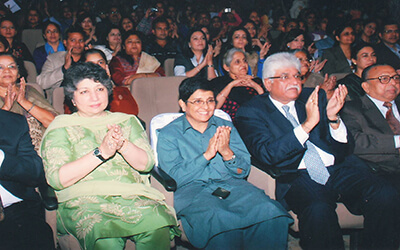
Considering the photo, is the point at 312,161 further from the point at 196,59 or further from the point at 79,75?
the point at 196,59

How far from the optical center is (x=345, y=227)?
2367mm

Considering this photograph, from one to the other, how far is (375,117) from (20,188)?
2501mm

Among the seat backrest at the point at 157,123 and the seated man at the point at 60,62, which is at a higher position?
the seated man at the point at 60,62

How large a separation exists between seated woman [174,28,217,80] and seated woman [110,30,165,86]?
26 cm

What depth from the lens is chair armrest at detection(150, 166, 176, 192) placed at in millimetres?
2078

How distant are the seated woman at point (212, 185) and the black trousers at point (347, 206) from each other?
19 cm

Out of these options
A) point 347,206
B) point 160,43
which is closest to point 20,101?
point 347,206

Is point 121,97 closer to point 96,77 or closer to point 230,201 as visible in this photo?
point 96,77

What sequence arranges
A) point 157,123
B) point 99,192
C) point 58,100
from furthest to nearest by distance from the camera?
1. point 58,100
2. point 157,123
3. point 99,192

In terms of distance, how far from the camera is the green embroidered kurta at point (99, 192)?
74.0 inches

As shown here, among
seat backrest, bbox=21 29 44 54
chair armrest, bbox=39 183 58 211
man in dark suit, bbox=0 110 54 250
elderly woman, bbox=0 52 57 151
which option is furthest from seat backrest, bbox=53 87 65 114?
seat backrest, bbox=21 29 44 54

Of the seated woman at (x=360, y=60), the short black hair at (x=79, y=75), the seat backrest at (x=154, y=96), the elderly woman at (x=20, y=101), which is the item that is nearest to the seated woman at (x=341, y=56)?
the seated woman at (x=360, y=60)

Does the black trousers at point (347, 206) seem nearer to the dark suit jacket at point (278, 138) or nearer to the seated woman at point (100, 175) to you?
the dark suit jacket at point (278, 138)

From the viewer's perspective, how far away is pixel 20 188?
6.98ft
